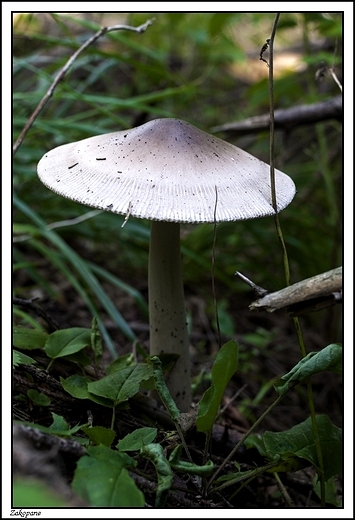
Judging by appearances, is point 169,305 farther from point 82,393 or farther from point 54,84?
point 54,84

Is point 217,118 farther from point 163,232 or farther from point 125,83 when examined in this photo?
point 163,232

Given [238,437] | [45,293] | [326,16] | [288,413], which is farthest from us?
[45,293]

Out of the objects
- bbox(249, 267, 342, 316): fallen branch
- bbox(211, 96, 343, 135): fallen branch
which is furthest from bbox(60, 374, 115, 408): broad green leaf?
bbox(211, 96, 343, 135): fallen branch

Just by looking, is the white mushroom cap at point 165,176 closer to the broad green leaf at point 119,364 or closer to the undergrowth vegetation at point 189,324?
the undergrowth vegetation at point 189,324

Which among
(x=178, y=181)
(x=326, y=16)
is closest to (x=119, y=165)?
(x=178, y=181)

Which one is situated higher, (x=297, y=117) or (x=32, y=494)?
(x=297, y=117)

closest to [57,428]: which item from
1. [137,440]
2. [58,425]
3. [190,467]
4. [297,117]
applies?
[58,425]

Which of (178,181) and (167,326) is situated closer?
(178,181)
